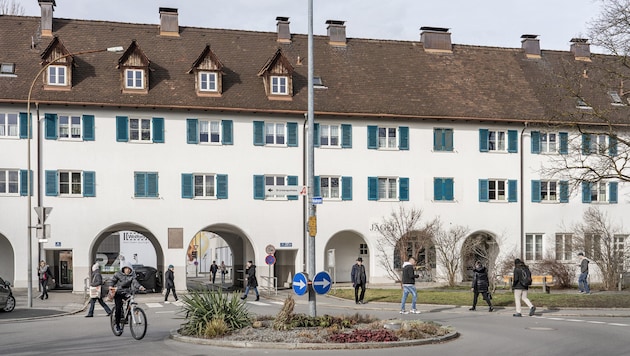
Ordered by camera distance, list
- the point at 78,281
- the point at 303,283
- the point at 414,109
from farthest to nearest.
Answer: the point at 414,109 < the point at 78,281 < the point at 303,283

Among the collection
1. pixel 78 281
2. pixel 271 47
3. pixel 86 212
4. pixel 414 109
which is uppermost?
pixel 271 47

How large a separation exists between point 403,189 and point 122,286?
102 feet

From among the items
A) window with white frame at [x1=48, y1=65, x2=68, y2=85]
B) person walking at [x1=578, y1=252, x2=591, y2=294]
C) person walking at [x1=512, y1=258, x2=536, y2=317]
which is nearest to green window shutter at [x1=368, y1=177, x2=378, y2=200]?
person walking at [x1=578, y1=252, x2=591, y2=294]

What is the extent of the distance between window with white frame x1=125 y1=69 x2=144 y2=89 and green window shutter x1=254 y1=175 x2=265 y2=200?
7.35 meters

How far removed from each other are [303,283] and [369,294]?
61.4ft

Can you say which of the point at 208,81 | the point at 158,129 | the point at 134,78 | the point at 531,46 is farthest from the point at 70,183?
the point at 531,46

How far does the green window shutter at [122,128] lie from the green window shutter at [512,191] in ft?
68.4

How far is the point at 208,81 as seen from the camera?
47781mm

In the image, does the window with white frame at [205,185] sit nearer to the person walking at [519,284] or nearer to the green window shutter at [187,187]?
the green window shutter at [187,187]

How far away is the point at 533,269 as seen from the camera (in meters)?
46.6

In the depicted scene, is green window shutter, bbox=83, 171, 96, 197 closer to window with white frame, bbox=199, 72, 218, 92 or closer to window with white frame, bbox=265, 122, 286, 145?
window with white frame, bbox=199, 72, 218, 92

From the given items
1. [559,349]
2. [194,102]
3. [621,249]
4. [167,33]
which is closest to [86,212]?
[194,102]

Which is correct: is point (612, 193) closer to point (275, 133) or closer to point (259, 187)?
point (275, 133)

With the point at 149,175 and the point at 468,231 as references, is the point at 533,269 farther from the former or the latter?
the point at 149,175
